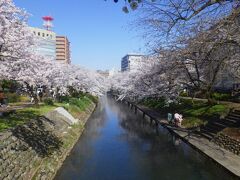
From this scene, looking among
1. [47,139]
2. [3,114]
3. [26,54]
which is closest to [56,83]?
[3,114]

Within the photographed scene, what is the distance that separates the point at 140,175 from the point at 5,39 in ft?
33.4

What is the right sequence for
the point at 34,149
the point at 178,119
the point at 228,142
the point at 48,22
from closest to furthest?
the point at 34,149, the point at 228,142, the point at 178,119, the point at 48,22

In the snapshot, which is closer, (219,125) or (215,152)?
(215,152)

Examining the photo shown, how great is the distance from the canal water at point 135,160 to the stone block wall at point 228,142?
5.96 feet

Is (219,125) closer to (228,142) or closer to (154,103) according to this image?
(228,142)

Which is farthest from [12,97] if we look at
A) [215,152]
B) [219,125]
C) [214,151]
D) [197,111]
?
[215,152]

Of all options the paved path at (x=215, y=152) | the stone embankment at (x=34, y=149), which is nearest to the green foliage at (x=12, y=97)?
the stone embankment at (x=34, y=149)

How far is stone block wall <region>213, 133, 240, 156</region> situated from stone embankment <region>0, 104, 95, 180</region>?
10.5 meters

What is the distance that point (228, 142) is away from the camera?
2166cm

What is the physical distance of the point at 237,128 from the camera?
23016mm

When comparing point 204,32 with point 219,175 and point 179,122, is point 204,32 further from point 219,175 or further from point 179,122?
point 179,122

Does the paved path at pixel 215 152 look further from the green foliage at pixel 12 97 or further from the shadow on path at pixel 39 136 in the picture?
the green foliage at pixel 12 97

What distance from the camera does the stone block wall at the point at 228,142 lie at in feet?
66.9

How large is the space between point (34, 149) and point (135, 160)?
700 centimetres
